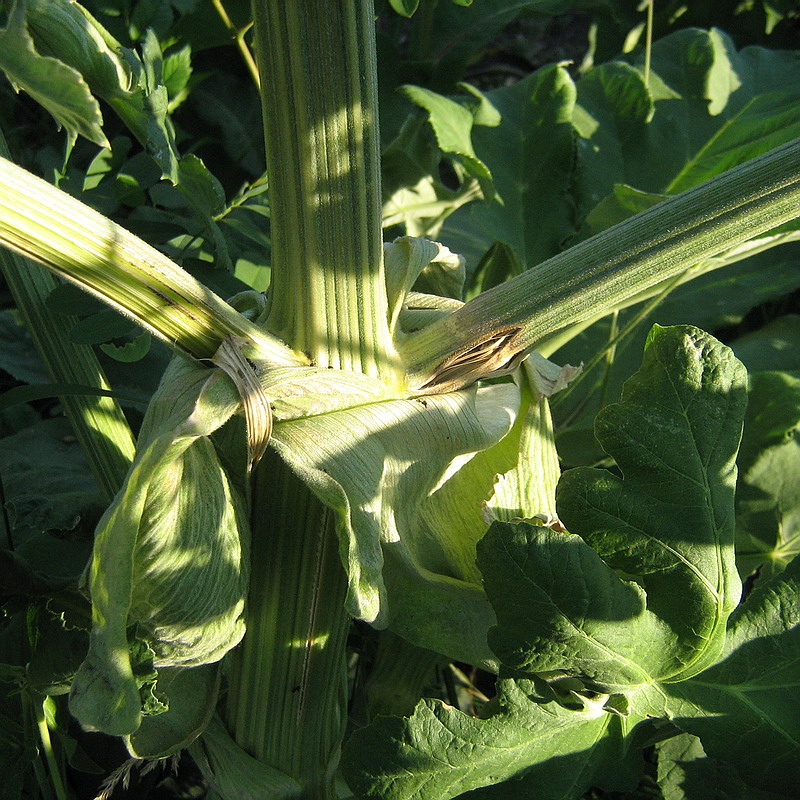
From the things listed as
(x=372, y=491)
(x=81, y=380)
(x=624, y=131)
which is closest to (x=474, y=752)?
(x=372, y=491)

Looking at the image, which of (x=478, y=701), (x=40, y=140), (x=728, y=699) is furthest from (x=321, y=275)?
(x=40, y=140)

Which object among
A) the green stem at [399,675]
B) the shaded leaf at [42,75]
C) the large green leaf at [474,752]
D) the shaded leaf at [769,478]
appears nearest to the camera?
the shaded leaf at [42,75]

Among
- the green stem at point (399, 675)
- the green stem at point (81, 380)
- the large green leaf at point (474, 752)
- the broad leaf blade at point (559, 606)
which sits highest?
the green stem at point (81, 380)

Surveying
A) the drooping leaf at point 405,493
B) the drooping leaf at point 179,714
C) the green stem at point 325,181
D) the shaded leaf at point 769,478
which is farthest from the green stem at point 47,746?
the shaded leaf at point 769,478

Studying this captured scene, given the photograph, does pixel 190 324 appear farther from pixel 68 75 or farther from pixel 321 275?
pixel 68 75

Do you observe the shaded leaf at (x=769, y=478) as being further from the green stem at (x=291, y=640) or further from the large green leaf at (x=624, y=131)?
the green stem at (x=291, y=640)

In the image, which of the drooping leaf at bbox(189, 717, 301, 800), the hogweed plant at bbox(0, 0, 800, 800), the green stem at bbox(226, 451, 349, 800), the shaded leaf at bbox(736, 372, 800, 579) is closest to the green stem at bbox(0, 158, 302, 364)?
the hogweed plant at bbox(0, 0, 800, 800)
